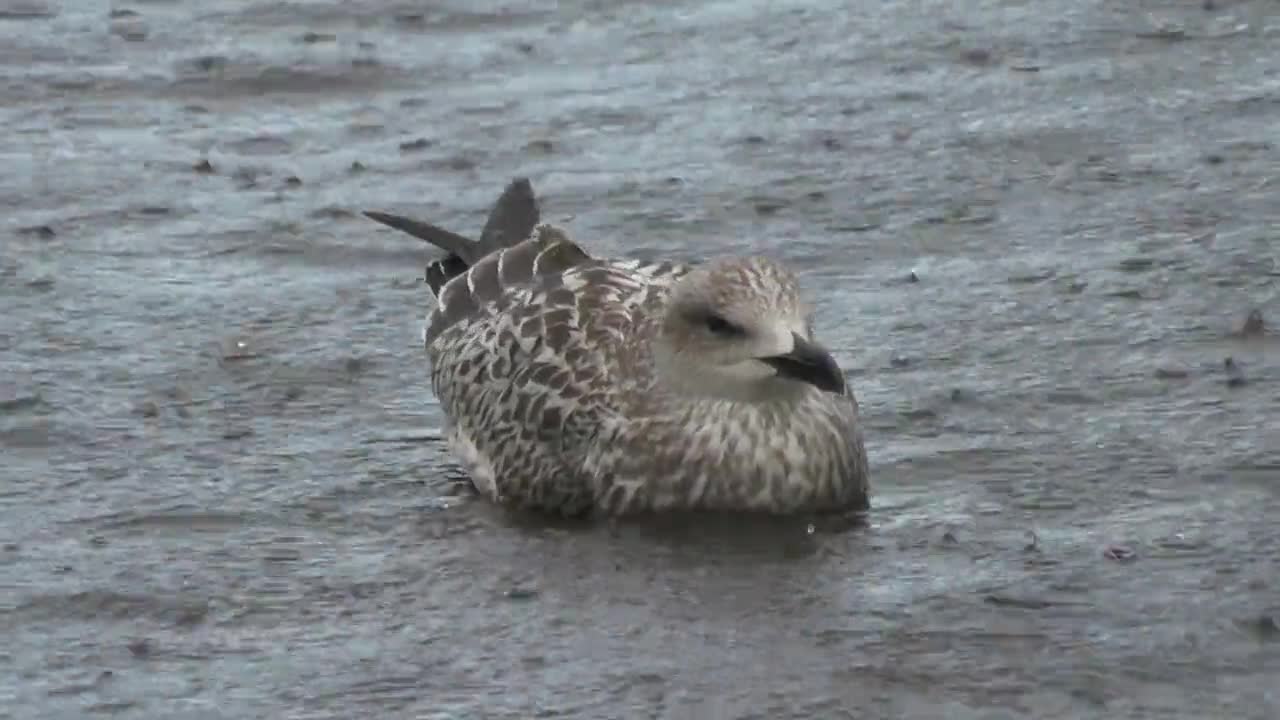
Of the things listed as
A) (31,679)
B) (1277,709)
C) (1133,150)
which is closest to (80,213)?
(1133,150)

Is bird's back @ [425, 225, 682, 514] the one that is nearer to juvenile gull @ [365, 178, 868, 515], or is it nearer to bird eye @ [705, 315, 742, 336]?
juvenile gull @ [365, 178, 868, 515]

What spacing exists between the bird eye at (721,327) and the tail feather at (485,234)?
159cm

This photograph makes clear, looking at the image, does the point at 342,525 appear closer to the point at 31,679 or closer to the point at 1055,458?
the point at 31,679

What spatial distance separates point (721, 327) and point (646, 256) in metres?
2.51

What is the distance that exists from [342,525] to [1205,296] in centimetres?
297

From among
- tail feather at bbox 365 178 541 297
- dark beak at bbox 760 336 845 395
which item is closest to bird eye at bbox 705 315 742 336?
dark beak at bbox 760 336 845 395

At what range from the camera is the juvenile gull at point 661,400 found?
855 cm

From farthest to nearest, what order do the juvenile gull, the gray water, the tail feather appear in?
the tail feather < the juvenile gull < the gray water

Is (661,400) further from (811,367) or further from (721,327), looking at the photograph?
(811,367)

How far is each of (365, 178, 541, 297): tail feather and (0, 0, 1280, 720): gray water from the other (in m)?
0.28

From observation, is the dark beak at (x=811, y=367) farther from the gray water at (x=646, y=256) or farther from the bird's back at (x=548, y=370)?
the bird's back at (x=548, y=370)

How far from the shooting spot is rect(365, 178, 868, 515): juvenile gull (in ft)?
28.0

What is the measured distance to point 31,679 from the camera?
7.45 m

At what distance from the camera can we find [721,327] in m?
8.61
